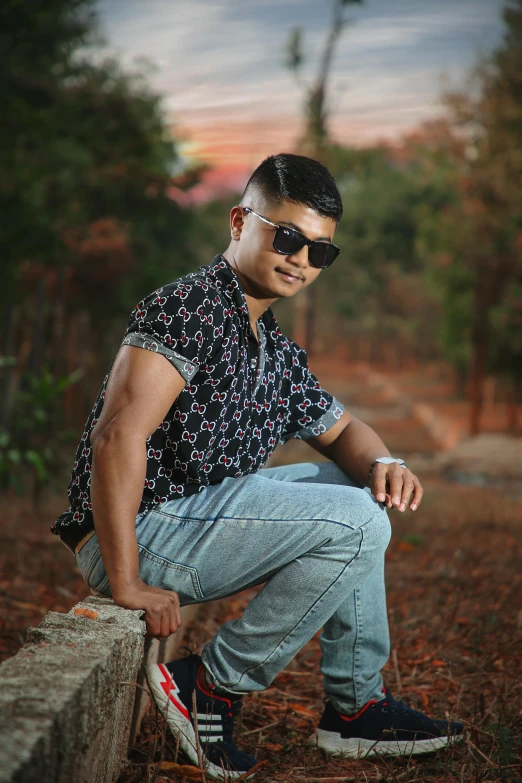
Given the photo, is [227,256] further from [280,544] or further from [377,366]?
[377,366]

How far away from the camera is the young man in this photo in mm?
2033

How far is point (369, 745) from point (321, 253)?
139 centimetres

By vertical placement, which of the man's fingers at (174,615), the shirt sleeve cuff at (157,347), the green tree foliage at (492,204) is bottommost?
the green tree foliage at (492,204)

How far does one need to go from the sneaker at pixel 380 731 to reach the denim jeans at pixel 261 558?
34 centimetres

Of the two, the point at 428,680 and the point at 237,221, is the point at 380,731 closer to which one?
the point at 428,680

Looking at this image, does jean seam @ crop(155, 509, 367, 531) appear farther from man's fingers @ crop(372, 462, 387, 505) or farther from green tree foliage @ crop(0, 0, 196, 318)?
green tree foliage @ crop(0, 0, 196, 318)

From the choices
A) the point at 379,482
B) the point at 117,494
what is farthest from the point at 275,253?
the point at 117,494

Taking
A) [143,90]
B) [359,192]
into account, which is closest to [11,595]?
[143,90]

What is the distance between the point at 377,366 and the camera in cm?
3538

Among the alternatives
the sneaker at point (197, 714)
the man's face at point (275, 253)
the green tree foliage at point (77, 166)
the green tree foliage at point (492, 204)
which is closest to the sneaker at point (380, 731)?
the sneaker at point (197, 714)

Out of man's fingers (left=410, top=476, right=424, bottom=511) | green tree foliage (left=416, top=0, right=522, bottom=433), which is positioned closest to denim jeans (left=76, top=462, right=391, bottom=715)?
man's fingers (left=410, top=476, right=424, bottom=511)

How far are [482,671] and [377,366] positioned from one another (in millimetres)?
32772

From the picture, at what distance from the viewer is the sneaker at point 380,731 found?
2.35m

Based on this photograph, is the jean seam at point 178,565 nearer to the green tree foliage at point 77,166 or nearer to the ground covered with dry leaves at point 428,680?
the ground covered with dry leaves at point 428,680
